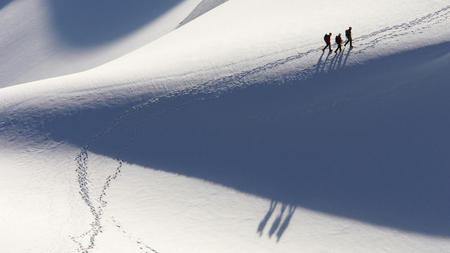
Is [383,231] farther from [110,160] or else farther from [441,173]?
[110,160]

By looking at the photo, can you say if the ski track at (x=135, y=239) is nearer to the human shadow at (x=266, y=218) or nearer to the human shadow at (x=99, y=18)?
the human shadow at (x=266, y=218)

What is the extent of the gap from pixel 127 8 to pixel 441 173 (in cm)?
3513

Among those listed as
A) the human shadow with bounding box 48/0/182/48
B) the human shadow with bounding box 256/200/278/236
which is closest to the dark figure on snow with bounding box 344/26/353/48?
the human shadow with bounding box 256/200/278/236

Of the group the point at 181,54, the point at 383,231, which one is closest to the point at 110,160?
the point at 181,54

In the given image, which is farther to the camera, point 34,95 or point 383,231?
point 34,95

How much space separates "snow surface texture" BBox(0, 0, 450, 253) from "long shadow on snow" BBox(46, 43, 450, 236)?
5cm

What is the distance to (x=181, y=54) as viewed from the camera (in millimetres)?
21922

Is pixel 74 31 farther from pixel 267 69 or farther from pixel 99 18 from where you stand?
pixel 267 69

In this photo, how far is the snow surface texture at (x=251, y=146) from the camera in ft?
45.6

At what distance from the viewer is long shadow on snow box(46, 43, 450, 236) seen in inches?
571

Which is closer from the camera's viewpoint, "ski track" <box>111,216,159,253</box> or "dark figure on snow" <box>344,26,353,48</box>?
"ski track" <box>111,216,159,253</box>

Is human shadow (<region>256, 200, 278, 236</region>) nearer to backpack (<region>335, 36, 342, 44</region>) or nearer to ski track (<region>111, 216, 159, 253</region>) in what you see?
ski track (<region>111, 216, 159, 253</region>)

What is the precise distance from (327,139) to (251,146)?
2.83 metres

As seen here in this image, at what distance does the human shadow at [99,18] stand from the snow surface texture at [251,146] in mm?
19302
